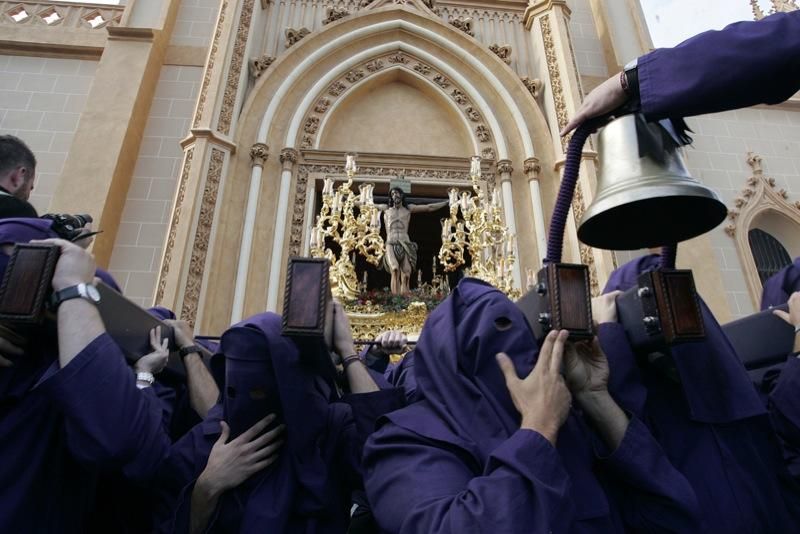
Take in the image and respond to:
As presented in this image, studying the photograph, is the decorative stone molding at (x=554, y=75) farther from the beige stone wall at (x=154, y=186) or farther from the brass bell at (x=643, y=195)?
the brass bell at (x=643, y=195)

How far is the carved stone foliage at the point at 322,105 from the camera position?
7.69 meters

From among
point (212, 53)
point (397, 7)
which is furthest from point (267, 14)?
point (397, 7)

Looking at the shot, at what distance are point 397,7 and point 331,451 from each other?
27.6 feet

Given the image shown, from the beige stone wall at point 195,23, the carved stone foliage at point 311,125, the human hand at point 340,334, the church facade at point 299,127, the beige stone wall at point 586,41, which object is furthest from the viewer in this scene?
the beige stone wall at point 586,41

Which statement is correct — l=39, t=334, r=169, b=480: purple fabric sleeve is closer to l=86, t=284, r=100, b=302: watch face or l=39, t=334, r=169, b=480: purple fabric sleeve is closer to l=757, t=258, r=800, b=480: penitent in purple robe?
l=86, t=284, r=100, b=302: watch face

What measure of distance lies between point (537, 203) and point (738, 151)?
4.04 meters

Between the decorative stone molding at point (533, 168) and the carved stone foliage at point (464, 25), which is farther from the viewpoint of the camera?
the carved stone foliage at point (464, 25)

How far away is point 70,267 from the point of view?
1.48 meters

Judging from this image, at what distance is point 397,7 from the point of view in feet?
27.8

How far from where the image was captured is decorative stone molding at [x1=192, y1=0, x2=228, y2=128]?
22.5 ft

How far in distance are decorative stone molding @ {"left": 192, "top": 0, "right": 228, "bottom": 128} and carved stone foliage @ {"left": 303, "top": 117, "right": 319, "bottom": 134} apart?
4.66ft

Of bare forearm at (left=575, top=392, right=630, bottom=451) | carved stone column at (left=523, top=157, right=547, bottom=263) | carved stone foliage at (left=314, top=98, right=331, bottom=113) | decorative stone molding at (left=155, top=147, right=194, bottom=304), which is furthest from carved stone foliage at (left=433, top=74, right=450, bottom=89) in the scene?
bare forearm at (left=575, top=392, right=630, bottom=451)

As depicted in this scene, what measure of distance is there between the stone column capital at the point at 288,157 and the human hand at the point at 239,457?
19.3ft

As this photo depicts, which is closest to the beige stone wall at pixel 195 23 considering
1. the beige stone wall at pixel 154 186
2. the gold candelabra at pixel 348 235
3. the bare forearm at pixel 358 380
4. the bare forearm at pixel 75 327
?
the beige stone wall at pixel 154 186
